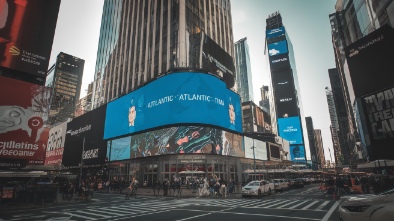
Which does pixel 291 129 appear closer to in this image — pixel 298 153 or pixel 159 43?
pixel 298 153

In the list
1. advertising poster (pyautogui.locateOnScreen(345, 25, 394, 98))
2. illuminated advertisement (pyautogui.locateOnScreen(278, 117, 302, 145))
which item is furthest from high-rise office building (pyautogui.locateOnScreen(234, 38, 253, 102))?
advertising poster (pyautogui.locateOnScreen(345, 25, 394, 98))

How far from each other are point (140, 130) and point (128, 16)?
39.3 m

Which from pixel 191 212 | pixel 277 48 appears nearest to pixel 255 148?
pixel 191 212

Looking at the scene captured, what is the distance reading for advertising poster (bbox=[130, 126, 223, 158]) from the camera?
32750mm

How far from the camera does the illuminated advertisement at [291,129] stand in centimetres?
11123

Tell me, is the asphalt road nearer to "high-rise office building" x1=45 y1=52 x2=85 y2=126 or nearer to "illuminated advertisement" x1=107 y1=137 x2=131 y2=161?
"illuminated advertisement" x1=107 y1=137 x2=131 y2=161

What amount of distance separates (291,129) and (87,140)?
97.5m

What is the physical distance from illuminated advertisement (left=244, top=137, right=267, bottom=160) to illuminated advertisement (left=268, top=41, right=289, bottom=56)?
83.1 meters

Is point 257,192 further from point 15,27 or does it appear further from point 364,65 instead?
point 15,27

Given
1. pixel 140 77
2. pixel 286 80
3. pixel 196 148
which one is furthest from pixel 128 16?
pixel 286 80

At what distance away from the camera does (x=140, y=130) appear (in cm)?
3916

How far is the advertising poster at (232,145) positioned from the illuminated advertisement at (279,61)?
305 ft

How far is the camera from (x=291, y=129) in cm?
11362

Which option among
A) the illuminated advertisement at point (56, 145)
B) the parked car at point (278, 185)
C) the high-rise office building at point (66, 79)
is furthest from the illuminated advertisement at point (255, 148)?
the high-rise office building at point (66, 79)
